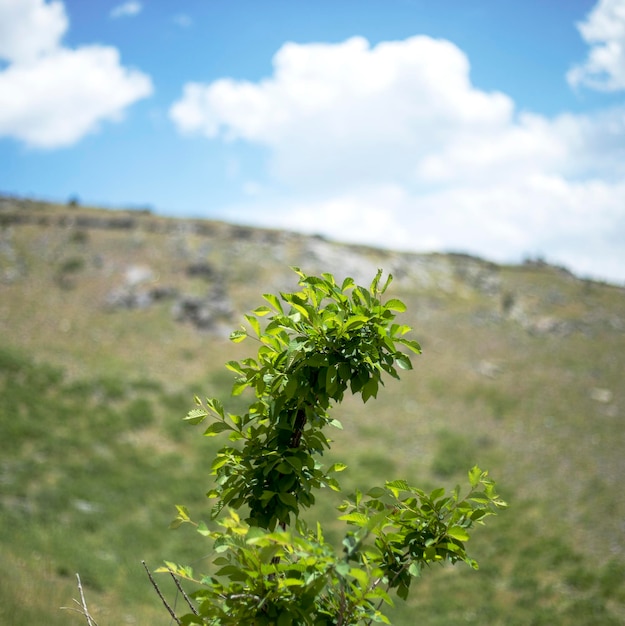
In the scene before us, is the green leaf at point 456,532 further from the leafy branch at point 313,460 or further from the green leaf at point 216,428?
the green leaf at point 216,428

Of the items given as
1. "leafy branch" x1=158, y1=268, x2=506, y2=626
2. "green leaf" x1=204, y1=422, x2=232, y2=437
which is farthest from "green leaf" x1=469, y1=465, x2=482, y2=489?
"green leaf" x1=204, y1=422, x2=232, y2=437

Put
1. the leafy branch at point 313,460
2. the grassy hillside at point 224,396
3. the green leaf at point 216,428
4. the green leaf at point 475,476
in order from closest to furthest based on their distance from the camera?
1. the leafy branch at point 313,460
2. the green leaf at point 475,476
3. the green leaf at point 216,428
4. the grassy hillside at point 224,396

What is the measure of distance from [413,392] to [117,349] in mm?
17702

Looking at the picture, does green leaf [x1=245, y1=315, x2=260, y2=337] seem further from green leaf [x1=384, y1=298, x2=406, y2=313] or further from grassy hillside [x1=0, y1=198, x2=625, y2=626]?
grassy hillside [x1=0, y1=198, x2=625, y2=626]

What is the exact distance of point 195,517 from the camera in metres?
22.6

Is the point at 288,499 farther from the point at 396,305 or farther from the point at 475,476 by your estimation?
the point at 396,305

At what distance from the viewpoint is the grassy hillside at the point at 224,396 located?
61.7 feet

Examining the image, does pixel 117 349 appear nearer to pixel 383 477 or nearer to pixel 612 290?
pixel 383 477

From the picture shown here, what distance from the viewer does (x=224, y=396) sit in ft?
101

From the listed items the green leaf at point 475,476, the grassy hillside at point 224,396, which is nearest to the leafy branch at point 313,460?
the green leaf at point 475,476

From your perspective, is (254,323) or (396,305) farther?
(254,323)

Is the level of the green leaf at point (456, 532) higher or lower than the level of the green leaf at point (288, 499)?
higher

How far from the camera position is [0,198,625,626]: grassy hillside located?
741 inches

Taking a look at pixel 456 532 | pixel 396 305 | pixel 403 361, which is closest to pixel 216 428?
pixel 403 361
